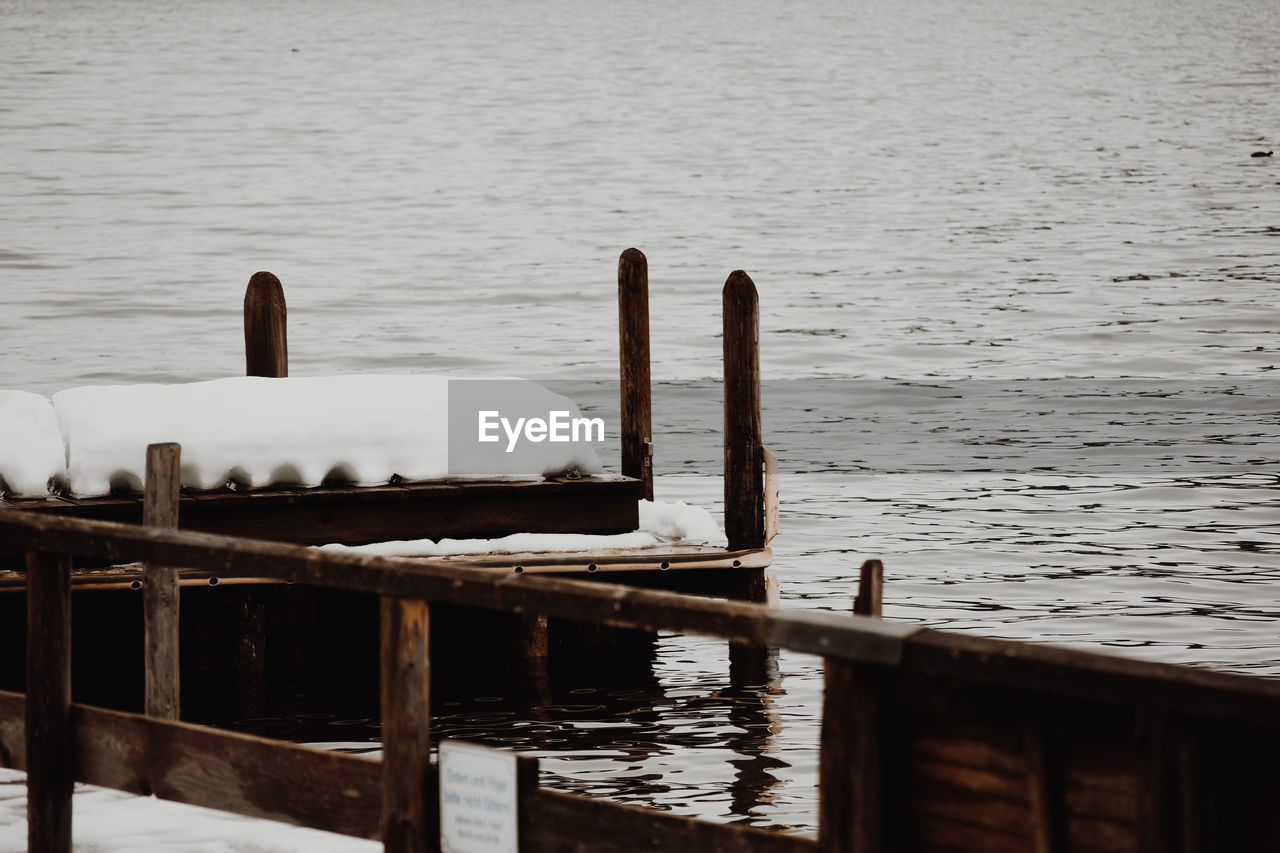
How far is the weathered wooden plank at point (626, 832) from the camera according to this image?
4359 millimetres

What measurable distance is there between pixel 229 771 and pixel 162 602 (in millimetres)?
2867

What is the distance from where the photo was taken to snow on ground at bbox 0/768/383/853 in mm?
6996

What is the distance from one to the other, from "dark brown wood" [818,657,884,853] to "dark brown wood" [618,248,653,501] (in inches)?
282

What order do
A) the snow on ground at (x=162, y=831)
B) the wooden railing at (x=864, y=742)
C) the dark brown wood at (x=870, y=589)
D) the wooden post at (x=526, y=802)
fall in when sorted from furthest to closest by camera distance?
the snow on ground at (x=162, y=831) → the wooden post at (x=526, y=802) → the dark brown wood at (x=870, y=589) → the wooden railing at (x=864, y=742)

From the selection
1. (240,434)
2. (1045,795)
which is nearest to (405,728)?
(1045,795)

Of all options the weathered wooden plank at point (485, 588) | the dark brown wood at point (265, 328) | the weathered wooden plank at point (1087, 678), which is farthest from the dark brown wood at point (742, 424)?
the weathered wooden plank at point (1087, 678)

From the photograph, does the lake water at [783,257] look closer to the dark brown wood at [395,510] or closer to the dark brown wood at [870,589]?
the dark brown wood at [395,510]

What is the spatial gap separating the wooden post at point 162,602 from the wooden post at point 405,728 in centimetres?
276

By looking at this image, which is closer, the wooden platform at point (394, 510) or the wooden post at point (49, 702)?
the wooden post at point (49, 702)

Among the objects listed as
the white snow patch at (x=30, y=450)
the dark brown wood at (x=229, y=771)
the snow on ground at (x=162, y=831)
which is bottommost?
the snow on ground at (x=162, y=831)

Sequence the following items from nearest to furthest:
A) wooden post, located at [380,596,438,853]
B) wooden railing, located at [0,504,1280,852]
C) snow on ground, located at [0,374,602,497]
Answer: wooden railing, located at [0,504,1280,852], wooden post, located at [380,596,438,853], snow on ground, located at [0,374,602,497]

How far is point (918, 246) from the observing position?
49.4 metres

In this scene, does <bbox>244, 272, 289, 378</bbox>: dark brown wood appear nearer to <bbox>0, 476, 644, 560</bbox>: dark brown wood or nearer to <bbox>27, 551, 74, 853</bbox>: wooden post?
<bbox>0, 476, 644, 560</bbox>: dark brown wood

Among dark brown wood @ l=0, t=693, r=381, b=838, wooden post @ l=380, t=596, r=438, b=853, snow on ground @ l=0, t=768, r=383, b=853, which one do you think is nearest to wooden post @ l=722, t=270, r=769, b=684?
snow on ground @ l=0, t=768, r=383, b=853
